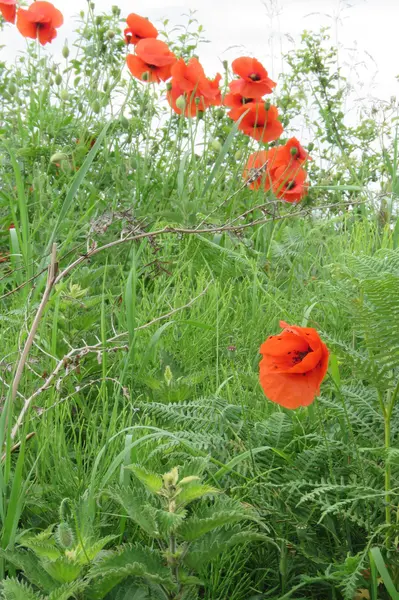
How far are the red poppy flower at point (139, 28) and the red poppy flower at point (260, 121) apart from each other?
0.46m

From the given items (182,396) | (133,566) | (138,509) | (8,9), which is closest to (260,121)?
(8,9)

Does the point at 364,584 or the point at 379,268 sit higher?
the point at 379,268

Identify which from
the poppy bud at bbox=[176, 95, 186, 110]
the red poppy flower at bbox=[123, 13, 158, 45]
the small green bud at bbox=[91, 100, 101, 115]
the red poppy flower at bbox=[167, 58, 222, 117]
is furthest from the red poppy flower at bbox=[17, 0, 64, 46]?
the poppy bud at bbox=[176, 95, 186, 110]

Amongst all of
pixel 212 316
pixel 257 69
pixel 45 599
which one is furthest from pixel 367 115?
pixel 45 599

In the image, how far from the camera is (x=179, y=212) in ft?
8.87

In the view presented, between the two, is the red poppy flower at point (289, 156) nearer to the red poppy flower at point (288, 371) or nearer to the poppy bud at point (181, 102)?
the poppy bud at point (181, 102)

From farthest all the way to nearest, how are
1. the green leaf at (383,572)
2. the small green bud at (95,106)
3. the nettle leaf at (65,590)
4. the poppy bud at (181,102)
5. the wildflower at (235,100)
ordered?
the wildflower at (235,100) → the small green bud at (95,106) → the poppy bud at (181,102) → the green leaf at (383,572) → the nettle leaf at (65,590)

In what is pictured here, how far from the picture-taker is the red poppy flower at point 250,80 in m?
3.16

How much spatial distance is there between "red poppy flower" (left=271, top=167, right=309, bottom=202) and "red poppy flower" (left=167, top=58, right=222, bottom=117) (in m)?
0.39

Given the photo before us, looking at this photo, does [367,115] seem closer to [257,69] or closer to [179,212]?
[257,69]

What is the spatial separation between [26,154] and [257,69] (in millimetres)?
983

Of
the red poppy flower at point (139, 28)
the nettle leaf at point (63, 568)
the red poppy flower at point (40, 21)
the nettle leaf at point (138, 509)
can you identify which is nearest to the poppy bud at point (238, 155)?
the red poppy flower at point (139, 28)

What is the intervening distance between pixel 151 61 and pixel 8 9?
0.86m

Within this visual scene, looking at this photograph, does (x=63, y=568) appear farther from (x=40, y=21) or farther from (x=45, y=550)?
(x=40, y=21)
